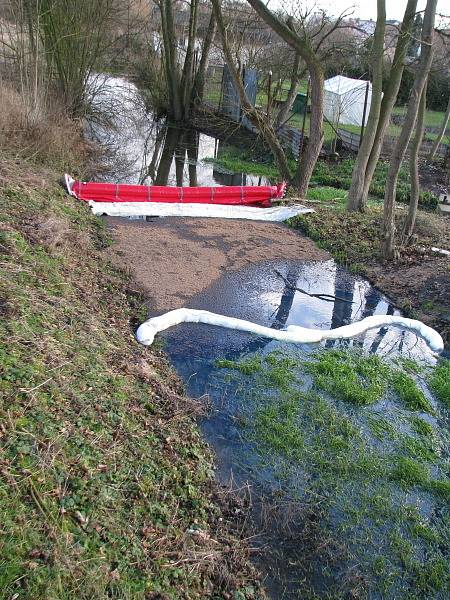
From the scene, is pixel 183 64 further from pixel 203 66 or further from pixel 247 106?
pixel 247 106

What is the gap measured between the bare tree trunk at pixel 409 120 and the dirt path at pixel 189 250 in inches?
50.6

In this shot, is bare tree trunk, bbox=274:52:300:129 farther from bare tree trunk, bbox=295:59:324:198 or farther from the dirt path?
the dirt path

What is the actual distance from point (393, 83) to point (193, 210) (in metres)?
5.16

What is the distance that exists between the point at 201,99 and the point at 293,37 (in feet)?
47.9

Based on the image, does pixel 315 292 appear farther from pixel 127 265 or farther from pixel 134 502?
pixel 134 502

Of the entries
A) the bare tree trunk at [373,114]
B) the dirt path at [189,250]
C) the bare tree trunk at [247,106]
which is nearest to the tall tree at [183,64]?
the bare tree trunk at [247,106]

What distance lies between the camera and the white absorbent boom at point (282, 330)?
23.5 ft

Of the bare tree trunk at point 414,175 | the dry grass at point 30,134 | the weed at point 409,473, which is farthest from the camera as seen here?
the dry grass at point 30,134

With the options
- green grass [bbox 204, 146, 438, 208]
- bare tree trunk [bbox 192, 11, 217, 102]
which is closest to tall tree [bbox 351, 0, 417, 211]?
green grass [bbox 204, 146, 438, 208]

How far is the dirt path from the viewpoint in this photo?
8.50m

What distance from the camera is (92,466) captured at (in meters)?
3.89

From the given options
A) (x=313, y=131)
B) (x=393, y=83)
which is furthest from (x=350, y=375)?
A: (x=313, y=131)

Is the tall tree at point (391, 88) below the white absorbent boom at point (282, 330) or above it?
above

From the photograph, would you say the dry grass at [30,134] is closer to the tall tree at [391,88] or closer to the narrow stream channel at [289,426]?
the narrow stream channel at [289,426]
